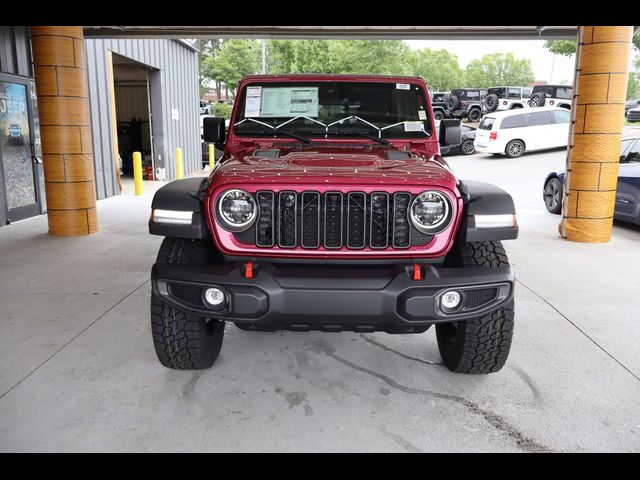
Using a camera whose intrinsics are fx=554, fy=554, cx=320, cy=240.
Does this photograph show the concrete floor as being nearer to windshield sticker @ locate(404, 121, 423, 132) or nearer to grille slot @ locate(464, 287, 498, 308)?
grille slot @ locate(464, 287, 498, 308)

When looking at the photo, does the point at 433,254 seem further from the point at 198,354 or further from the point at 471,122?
the point at 471,122

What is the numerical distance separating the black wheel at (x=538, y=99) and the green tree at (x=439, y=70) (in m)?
24.5

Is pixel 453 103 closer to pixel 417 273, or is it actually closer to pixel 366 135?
pixel 366 135

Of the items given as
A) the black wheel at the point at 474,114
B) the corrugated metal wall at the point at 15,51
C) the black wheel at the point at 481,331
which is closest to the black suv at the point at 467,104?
the black wheel at the point at 474,114

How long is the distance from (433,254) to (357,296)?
51 cm

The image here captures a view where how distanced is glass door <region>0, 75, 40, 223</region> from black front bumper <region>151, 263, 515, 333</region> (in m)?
7.00

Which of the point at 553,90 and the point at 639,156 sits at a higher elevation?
the point at 553,90

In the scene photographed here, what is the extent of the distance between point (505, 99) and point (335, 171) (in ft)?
80.5

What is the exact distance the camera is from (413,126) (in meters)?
3.92

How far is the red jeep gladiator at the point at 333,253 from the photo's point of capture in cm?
261

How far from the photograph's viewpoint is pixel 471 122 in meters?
25.9

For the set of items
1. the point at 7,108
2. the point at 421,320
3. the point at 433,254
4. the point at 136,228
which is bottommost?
the point at 136,228
